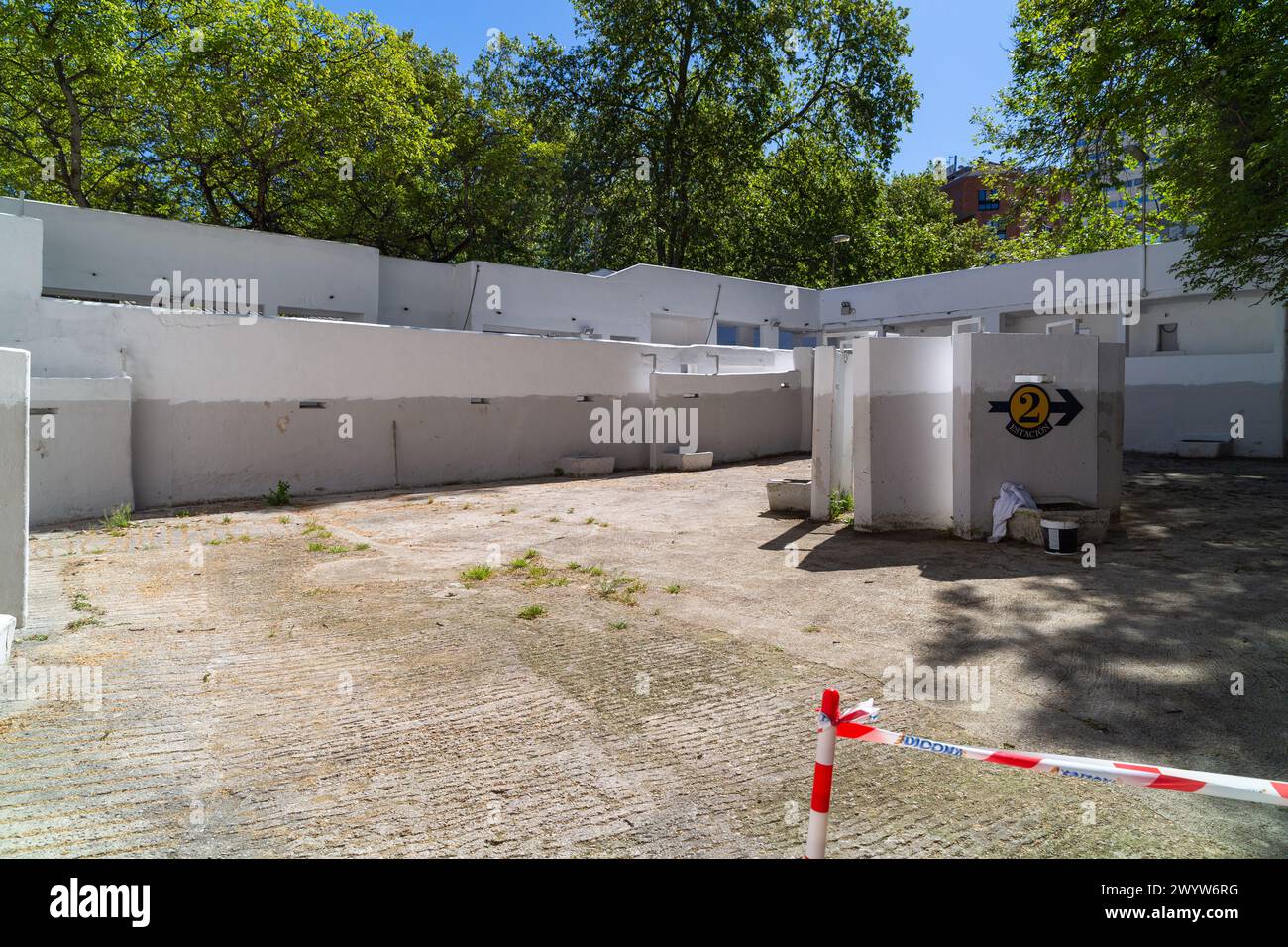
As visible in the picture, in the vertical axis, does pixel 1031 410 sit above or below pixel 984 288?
below

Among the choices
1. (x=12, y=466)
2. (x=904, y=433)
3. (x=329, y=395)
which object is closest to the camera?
(x=12, y=466)

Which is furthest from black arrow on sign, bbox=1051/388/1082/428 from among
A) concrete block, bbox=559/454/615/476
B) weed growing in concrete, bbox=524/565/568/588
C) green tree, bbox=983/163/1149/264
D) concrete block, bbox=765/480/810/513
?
green tree, bbox=983/163/1149/264

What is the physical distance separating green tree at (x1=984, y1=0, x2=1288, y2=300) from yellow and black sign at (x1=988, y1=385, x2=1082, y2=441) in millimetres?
5675

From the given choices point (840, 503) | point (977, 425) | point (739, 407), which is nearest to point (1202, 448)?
point (739, 407)

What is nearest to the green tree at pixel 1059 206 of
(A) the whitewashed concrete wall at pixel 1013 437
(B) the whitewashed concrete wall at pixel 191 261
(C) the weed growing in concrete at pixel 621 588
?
(A) the whitewashed concrete wall at pixel 1013 437

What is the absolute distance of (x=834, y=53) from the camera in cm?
3644

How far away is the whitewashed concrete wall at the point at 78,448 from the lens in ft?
34.5

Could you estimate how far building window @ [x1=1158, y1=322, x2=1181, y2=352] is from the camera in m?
22.1

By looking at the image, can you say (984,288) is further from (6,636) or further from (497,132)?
(6,636)

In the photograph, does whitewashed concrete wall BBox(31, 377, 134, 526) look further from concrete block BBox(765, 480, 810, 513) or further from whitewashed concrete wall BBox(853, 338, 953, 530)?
whitewashed concrete wall BBox(853, 338, 953, 530)

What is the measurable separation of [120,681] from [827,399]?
8.84m

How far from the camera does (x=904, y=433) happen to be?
10344 millimetres

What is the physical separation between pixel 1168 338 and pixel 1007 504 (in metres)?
16.9

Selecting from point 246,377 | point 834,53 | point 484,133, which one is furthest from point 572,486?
point 834,53
